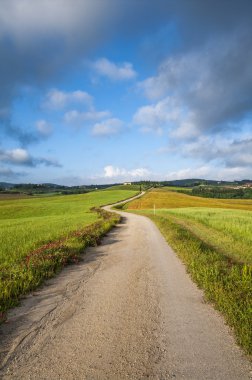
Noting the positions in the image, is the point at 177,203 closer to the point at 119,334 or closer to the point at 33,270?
the point at 33,270

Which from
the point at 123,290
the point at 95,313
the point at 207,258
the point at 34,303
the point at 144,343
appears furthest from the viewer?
the point at 207,258

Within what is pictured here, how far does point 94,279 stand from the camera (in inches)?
403

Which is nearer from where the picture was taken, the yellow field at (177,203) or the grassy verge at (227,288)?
the grassy verge at (227,288)

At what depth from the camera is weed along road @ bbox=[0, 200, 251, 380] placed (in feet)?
15.5

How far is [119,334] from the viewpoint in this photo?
593 cm

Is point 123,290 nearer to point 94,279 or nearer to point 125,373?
point 94,279

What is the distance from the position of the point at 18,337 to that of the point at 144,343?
255cm

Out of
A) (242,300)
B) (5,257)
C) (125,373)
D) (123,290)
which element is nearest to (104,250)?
(5,257)

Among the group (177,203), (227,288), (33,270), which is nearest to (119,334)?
(227,288)

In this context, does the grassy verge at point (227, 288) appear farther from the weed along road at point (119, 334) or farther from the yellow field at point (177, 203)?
the yellow field at point (177, 203)

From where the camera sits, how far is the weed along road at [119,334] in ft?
15.5

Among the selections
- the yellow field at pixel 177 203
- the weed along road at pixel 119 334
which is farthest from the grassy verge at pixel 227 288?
the yellow field at pixel 177 203

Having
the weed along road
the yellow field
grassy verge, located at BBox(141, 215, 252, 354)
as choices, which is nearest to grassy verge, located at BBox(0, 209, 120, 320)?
the weed along road

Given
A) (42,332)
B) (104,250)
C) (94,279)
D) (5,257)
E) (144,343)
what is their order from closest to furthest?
(144,343)
(42,332)
(94,279)
(5,257)
(104,250)
